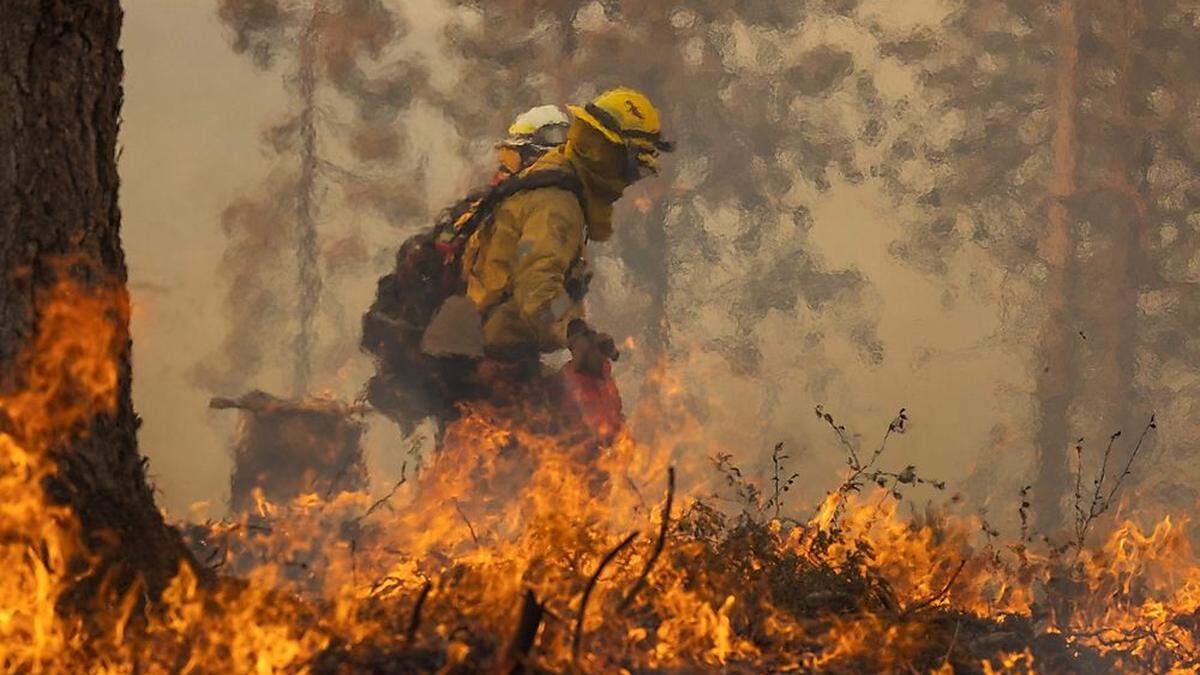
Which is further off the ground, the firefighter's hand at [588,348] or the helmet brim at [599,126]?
the helmet brim at [599,126]

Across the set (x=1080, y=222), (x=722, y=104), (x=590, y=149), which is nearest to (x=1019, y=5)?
(x=1080, y=222)

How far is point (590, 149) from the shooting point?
7707mm

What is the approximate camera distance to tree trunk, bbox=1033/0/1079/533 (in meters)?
19.1

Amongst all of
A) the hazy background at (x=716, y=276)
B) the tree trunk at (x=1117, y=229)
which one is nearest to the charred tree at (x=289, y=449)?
the hazy background at (x=716, y=276)

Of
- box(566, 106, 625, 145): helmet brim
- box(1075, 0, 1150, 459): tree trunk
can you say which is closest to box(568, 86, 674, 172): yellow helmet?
box(566, 106, 625, 145): helmet brim

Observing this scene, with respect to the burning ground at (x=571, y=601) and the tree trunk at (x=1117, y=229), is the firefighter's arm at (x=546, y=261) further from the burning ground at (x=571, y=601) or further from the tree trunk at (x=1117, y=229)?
Answer: the tree trunk at (x=1117, y=229)

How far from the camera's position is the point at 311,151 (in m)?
22.2

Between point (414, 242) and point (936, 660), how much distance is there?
4426 millimetres

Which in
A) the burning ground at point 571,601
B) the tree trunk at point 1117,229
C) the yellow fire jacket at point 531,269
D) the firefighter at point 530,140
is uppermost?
the tree trunk at point 1117,229

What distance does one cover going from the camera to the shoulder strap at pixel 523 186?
7633 millimetres

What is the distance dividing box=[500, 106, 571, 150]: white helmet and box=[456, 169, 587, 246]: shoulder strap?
0.65 m

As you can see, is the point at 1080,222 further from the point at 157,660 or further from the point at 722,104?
the point at 157,660

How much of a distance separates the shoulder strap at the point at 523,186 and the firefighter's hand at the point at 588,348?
679 millimetres

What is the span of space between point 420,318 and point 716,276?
20.4m
